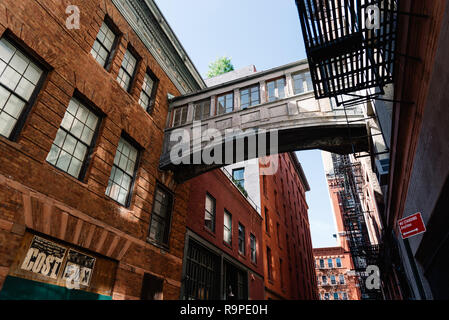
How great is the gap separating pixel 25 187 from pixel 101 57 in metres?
5.51

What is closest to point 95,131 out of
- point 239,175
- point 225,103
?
point 225,103

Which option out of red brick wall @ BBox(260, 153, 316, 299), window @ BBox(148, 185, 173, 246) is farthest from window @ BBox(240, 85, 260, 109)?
red brick wall @ BBox(260, 153, 316, 299)

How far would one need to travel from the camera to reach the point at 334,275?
54531mm

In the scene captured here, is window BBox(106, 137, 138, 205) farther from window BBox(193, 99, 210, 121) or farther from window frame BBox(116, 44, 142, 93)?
window BBox(193, 99, 210, 121)

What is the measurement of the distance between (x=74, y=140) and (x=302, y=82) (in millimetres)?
8808

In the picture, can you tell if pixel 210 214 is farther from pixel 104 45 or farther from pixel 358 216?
pixel 358 216

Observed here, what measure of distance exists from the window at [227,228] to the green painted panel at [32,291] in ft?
31.6

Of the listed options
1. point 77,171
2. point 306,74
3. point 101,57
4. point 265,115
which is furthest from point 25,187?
point 306,74

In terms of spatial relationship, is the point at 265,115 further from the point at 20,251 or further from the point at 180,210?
the point at 20,251

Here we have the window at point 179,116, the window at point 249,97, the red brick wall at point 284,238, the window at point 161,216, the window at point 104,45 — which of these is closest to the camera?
the window at point 104,45

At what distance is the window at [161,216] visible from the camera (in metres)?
10.5

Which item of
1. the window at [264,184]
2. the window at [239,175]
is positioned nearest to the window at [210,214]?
the window at [239,175]

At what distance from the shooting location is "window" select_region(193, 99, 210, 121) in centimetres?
1298

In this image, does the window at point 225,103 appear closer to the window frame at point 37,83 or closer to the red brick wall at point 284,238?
the window frame at point 37,83
